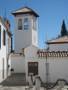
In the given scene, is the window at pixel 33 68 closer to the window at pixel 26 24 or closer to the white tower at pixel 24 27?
the white tower at pixel 24 27

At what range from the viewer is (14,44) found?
38031mm

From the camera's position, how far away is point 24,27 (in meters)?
37.5

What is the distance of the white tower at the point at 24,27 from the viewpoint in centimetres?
3712

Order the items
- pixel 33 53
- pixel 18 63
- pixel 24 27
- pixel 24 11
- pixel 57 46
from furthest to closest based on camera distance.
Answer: pixel 24 27 < pixel 24 11 < pixel 18 63 < pixel 57 46 < pixel 33 53

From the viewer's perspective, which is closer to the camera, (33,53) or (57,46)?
(33,53)

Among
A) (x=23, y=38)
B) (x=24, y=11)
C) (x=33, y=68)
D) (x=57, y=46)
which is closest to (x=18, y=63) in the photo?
(x=57, y=46)

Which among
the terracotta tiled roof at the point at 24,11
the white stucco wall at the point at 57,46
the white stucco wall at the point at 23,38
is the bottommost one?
the white stucco wall at the point at 57,46

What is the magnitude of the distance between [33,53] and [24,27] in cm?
1112

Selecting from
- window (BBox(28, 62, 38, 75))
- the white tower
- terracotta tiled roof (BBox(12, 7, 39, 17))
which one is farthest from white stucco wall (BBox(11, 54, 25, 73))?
A: window (BBox(28, 62, 38, 75))

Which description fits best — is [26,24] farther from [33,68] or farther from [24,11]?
[33,68]

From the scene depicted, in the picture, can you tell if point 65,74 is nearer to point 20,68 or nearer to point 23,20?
point 20,68

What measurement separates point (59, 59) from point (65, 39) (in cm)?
727

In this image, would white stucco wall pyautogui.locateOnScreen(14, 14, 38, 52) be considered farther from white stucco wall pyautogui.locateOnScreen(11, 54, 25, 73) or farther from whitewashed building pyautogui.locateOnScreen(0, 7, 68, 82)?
white stucco wall pyautogui.locateOnScreen(11, 54, 25, 73)

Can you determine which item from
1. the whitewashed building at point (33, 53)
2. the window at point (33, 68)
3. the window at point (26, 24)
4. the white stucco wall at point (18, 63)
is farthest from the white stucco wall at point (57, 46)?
the window at point (33, 68)
